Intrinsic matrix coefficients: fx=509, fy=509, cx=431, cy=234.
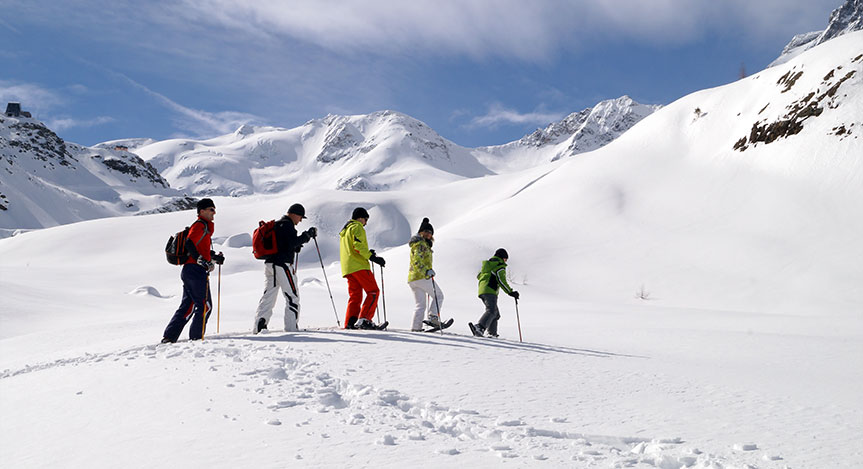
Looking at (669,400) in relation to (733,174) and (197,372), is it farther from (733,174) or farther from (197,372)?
(733,174)

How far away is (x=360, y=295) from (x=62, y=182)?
145113mm

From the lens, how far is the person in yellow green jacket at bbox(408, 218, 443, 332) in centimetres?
818

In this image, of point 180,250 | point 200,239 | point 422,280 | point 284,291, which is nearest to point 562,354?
point 422,280

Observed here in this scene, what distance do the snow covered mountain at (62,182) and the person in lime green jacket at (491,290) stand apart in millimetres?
74810

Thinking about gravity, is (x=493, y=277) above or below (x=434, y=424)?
above

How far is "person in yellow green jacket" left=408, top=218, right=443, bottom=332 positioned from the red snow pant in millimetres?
826

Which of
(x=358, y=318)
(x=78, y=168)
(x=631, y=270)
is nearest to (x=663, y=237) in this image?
(x=631, y=270)

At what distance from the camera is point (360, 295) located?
25.4 feet

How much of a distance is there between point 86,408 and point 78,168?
520ft

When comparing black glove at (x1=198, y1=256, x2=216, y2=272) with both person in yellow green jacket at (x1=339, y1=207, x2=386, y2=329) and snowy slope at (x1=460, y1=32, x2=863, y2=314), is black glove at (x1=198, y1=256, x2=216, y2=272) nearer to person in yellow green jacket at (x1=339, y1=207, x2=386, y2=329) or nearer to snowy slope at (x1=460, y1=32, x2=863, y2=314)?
person in yellow green jacket at (x1=339, y1=207, x2=386, y2=329)

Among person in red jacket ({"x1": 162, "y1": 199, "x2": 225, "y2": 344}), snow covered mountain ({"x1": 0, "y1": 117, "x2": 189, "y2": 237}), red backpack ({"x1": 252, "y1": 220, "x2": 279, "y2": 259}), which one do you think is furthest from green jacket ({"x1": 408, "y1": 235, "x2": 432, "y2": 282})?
snow covered mountain ({"x1": 0, "y1": 117, "x2": 189, "y2": 237})

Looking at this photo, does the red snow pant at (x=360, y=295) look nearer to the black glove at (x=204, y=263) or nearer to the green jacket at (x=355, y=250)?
the green jacket at (x=355, y=250)

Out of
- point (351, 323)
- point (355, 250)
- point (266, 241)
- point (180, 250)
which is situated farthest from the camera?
point (351, 323)

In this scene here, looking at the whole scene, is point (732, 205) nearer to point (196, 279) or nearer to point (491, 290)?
point (491, 290)
